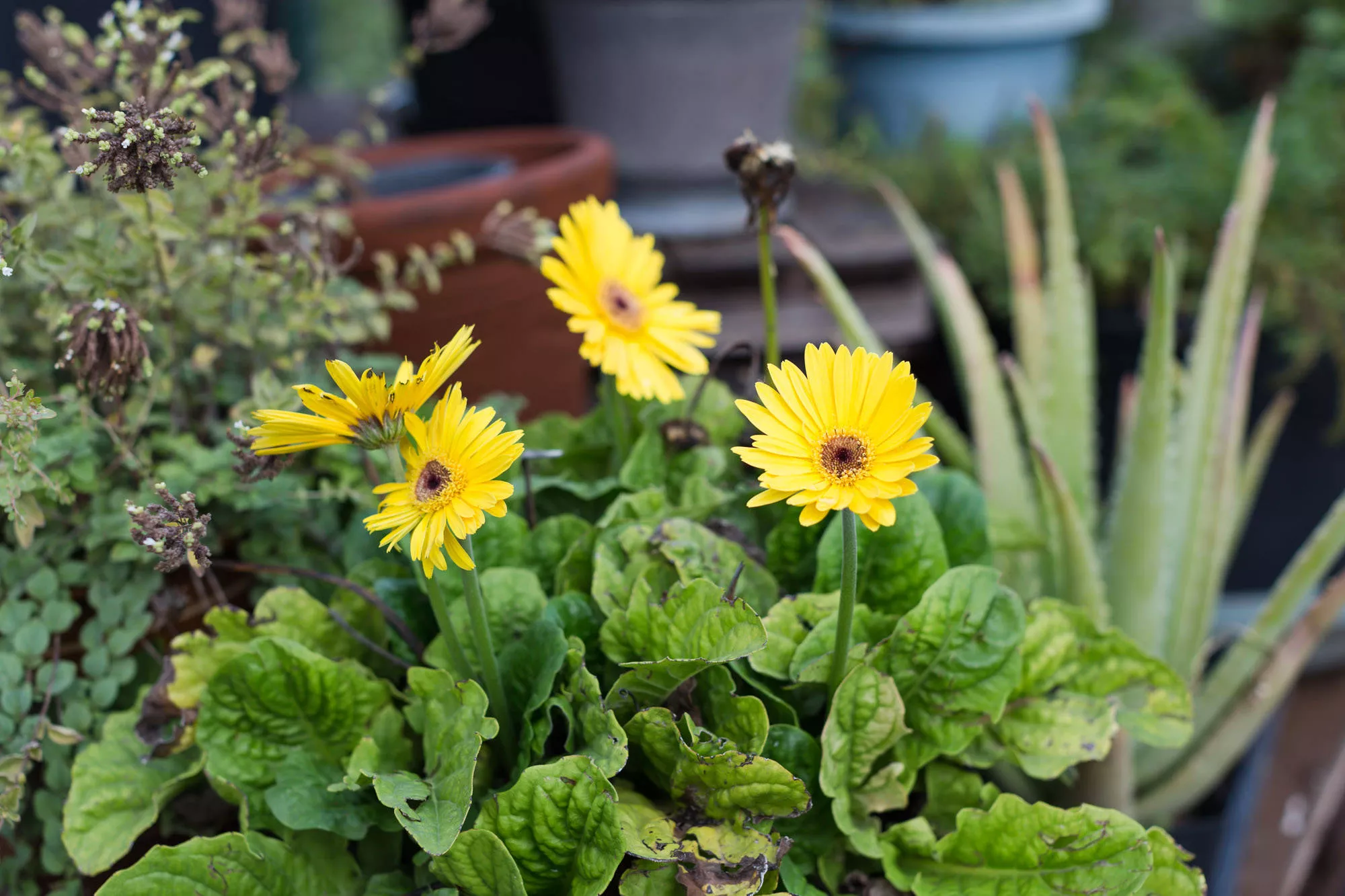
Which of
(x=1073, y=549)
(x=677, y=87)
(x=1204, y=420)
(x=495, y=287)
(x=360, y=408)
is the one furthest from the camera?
(x=677, y=87)

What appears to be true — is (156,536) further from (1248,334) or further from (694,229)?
(694,229)

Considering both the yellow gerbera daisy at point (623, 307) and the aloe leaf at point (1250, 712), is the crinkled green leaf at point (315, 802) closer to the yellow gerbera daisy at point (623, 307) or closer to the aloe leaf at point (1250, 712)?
the yellow gerbera daisy at point (623, 307)

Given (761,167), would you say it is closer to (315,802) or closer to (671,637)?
(671,637)

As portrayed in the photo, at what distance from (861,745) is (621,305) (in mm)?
357

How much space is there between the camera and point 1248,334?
1119 mm

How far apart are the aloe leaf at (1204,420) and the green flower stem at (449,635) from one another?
26.2 inches

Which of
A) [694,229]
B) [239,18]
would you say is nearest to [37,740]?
[239,18]

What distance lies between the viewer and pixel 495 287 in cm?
129

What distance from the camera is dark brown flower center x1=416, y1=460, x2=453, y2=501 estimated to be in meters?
0.58

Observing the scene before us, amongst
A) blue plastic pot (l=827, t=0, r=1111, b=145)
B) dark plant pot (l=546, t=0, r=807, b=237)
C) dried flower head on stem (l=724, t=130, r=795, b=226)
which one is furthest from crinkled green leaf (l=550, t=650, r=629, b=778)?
blue plastic pot (l=827, t=0, r=1111, b=145)

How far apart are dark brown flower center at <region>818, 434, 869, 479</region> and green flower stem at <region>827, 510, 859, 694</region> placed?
24 millimetres

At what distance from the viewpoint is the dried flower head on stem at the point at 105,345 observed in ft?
2.25

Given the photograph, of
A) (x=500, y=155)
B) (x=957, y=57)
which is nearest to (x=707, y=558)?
(x=500, y=155)

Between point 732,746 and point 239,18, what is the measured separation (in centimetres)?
82
